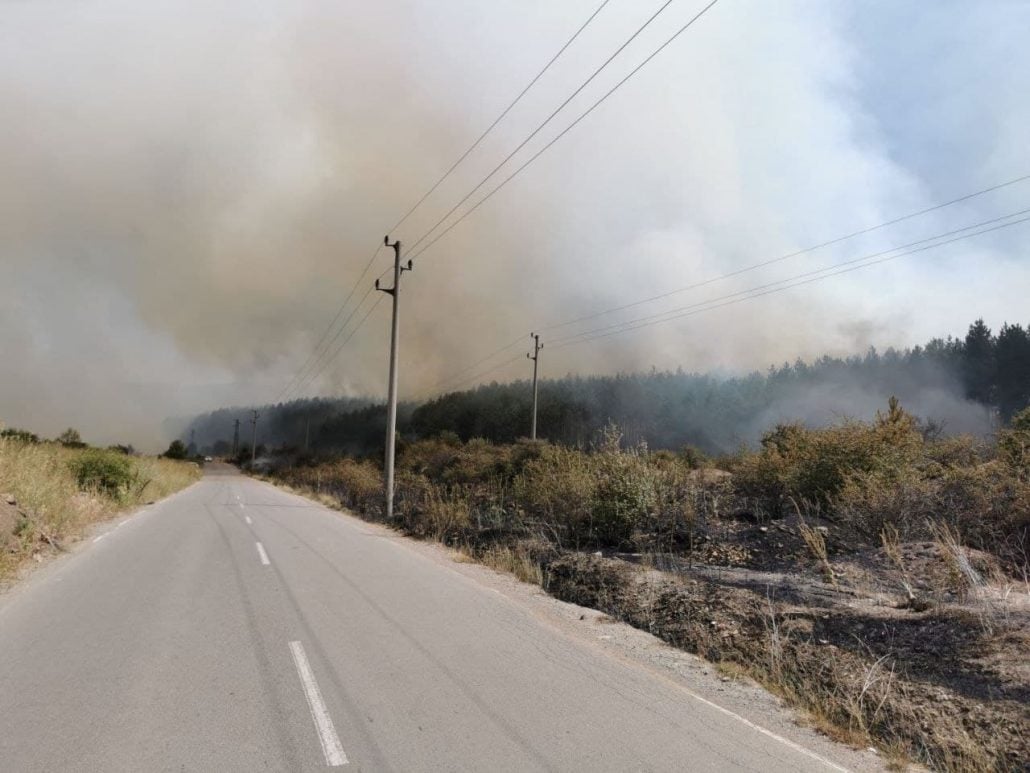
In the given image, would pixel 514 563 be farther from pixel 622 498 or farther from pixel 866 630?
pixel 866 630

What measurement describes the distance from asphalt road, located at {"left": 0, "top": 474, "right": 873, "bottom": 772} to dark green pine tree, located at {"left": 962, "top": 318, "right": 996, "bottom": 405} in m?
93.8

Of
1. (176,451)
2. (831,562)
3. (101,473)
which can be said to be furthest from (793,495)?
(176,451)

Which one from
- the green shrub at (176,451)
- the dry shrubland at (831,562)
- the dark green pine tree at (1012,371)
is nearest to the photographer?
the dry shrubland at (831,562)

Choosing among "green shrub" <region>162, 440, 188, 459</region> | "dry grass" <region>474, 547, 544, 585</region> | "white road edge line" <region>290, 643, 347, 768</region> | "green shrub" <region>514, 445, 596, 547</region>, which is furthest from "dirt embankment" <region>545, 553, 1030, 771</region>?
"green shrub" <region>162, 440, 188, 459</region>

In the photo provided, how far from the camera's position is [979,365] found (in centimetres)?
8519

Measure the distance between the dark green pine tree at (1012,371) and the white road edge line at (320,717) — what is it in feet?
294

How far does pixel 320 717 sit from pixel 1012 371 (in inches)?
3837

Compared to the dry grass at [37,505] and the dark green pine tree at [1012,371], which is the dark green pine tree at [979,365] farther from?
the dry grass at [37,505]

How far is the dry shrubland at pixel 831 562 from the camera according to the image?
5723mm

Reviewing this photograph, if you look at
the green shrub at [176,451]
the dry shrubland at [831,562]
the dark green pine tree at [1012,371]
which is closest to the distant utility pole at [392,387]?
the dry shrubland at [831,562]

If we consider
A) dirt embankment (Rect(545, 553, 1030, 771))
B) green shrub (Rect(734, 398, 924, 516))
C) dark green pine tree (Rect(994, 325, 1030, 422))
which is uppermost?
dark green pine tree (Rect(994, 325, 1030, 422))

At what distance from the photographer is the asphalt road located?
4.23 m

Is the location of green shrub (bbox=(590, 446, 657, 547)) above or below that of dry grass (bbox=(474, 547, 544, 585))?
above

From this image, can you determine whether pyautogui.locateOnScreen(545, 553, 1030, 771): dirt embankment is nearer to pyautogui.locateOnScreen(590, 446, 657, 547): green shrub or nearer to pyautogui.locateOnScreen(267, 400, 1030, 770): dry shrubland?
pyautogui.locateOnScreen(267, 400, 1030, 770): dry shrubland
